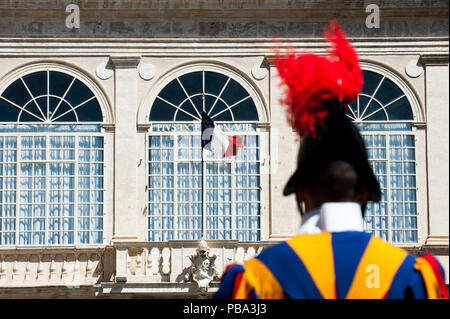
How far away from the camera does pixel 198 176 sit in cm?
2420

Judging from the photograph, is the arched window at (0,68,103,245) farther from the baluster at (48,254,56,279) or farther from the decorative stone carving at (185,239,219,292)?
the decorative stone carving at (185,239,219,292)

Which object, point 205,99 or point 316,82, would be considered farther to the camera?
point 205,99

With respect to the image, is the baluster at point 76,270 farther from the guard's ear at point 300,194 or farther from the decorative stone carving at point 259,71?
the guard's ear at point 300,194

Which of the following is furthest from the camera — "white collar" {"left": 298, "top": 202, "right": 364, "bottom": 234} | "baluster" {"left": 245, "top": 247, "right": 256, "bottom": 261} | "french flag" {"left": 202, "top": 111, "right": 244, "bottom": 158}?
"baluster" {"left": 245, "top": 247, "right": 256, "bottom": 261}

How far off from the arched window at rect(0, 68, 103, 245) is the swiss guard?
1954cm

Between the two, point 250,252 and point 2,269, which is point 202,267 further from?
point 2,269

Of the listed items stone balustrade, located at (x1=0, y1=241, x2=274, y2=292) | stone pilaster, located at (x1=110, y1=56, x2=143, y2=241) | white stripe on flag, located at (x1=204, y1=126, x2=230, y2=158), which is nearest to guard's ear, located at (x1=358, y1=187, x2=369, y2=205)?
stone balustrade, located at (x1=0, y1=241, x2=274, y2=292)

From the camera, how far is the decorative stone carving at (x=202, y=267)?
23188mm

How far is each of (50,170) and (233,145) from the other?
3669 mm

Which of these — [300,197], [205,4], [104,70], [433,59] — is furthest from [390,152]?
[300,197]

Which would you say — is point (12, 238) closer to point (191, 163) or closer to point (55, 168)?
point (55, 168)

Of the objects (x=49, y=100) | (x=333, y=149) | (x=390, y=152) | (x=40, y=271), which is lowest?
(x=40, y=271)

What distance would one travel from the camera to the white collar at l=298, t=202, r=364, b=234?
4617mm
